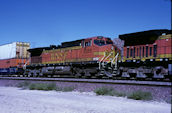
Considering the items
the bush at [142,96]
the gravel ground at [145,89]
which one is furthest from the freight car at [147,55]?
the bush at [142,96]

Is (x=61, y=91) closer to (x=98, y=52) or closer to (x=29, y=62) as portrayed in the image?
(x=98, y=52)

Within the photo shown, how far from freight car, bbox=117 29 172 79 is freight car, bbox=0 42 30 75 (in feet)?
55.4

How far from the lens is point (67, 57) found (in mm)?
21875

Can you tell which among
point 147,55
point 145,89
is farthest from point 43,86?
point 147,55

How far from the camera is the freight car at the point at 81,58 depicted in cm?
1823

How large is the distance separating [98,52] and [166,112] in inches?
465

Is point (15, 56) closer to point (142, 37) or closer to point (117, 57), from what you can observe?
point (117, 57)

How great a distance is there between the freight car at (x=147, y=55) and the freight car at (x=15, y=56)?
665 inches

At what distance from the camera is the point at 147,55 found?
15992 millimetres

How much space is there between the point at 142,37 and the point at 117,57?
2.86 metres

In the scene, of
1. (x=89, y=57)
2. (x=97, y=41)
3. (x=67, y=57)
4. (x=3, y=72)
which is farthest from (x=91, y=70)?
(x=3, y=72)

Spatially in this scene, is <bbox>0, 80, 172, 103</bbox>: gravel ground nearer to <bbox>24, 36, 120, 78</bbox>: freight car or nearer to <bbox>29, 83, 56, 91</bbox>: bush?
<bbox>29, 83, 56, 91</bbox>: bush

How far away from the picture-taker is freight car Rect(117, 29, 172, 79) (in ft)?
48.9

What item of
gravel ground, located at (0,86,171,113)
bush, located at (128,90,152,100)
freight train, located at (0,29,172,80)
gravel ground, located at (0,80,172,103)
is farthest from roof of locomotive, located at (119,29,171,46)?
gravel ground, located at (0,86,171,113)
